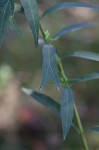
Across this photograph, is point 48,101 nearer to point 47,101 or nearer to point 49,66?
point 47,101

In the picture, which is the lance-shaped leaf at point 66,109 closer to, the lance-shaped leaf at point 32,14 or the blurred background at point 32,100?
the lance-shaped leaf at point 32,14

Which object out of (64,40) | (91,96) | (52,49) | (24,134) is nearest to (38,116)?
(24,134)

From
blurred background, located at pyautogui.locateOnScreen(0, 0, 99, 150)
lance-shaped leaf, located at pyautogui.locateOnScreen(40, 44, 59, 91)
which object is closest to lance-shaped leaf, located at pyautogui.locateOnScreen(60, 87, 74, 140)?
lance-shaped leaf, located at pyautogui.locateOnScreen(40, 44, 59, 91)

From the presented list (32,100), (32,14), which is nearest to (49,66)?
(32,14)

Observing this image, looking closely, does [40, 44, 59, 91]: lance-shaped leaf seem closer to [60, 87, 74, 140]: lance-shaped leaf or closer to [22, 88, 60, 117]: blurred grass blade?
[60, 87, 74, 140]: lance-shaped leaf

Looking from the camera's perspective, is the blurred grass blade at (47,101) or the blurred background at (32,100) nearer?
the blurred grass blade at (47,101)

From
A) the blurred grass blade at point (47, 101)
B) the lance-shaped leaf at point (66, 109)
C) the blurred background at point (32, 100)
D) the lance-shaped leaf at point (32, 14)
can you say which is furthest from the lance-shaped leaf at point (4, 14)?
the blurred background at point (32, 100)
